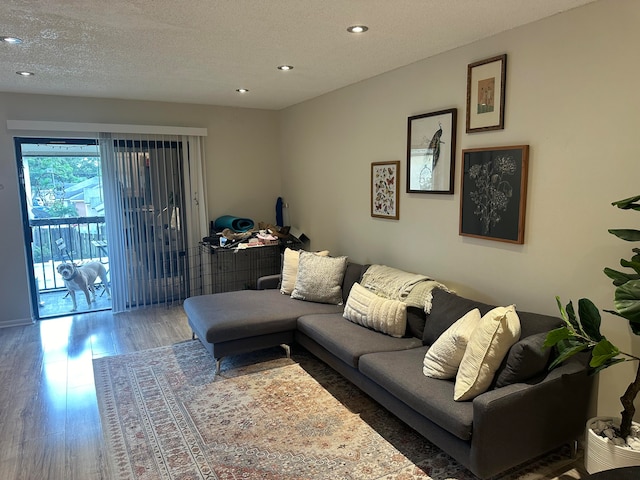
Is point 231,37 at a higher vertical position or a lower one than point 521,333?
higher

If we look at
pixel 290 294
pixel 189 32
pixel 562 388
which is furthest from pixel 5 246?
pixel 562 388

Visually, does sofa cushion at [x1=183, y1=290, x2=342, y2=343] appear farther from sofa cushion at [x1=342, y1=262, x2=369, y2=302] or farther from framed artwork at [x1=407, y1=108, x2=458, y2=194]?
framed artwork at [x1=407, y1=108, x2=458, y2=194]

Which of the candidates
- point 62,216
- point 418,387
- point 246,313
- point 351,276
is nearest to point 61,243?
point 62,216

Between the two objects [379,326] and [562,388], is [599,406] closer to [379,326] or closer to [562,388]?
[562,388]

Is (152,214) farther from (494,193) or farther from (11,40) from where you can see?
(494,193)

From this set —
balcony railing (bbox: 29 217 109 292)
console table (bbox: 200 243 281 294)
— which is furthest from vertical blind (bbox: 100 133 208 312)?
balcony railing (bbox: 29 217 109 292)

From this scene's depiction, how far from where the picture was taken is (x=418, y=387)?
2354 mm

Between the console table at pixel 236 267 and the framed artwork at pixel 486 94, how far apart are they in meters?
2.98

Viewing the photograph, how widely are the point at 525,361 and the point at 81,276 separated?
486 centimetres

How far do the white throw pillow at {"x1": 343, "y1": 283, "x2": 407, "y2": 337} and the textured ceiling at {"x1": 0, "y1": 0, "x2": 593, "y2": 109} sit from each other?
1776 mm

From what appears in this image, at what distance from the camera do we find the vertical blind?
16.1 ft

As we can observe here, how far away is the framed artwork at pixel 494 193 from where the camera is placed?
2.63m

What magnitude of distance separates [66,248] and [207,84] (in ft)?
10.7

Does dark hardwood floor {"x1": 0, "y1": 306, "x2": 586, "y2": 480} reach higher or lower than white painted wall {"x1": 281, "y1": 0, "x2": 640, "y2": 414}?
lower
